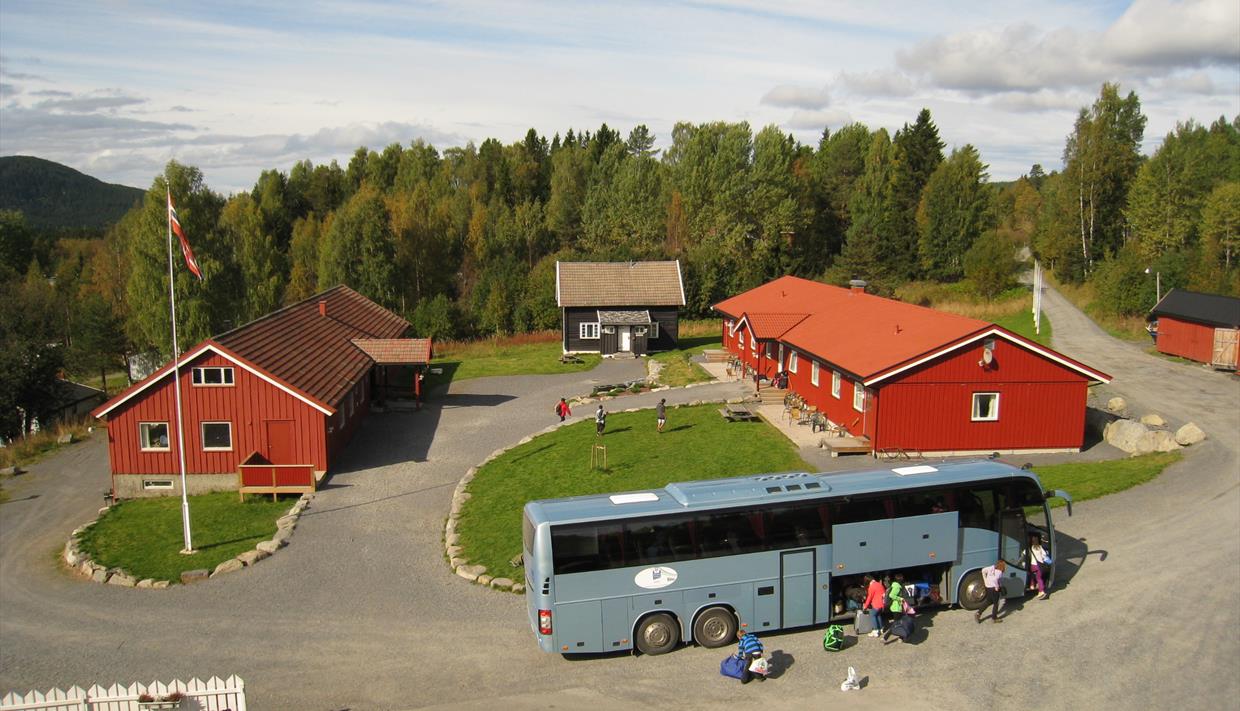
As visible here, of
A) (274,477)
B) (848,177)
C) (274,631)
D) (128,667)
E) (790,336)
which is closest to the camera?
(128,667)

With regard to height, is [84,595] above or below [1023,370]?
below

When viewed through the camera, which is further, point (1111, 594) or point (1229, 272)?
point (1229, 272)

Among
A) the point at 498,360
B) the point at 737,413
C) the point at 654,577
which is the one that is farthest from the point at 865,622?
the point at 498,360

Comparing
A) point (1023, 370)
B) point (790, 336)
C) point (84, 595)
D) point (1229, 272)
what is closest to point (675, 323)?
point (790, 336)

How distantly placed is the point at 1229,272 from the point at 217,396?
196ft

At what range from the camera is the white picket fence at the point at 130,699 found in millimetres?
12562

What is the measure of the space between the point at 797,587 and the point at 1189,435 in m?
20.3

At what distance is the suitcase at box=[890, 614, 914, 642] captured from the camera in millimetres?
15781

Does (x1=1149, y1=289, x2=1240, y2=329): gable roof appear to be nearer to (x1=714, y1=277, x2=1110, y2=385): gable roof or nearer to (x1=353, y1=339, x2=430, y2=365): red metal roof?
(x1=714, y1=277, x2=1110, y2=385): gable roof

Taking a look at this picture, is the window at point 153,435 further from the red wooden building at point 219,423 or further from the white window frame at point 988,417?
the white window frame at point 988,417

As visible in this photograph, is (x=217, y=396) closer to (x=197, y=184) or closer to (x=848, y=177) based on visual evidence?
(x=197, y=184)

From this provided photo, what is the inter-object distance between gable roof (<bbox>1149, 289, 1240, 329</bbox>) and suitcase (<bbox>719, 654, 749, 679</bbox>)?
37348mm

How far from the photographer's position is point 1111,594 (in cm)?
1766

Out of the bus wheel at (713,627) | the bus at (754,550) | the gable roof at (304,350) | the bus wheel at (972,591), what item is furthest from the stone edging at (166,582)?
the bus wheel at (972,591)
